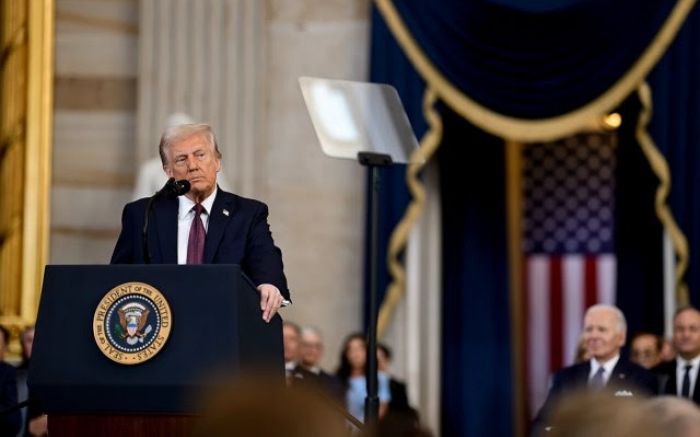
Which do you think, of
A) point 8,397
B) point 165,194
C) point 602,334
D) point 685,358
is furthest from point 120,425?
point 685,358

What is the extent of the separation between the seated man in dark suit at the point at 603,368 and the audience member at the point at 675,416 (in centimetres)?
582

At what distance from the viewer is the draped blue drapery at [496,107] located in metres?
10.4

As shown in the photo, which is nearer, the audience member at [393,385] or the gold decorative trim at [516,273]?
the audience member at [393,385]

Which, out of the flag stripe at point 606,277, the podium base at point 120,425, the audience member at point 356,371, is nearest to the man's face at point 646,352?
the audience member at point 356,371

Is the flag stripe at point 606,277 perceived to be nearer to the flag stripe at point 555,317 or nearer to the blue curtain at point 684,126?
the flag stripe at point 555,317

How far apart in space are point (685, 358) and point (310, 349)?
2313 millimetres

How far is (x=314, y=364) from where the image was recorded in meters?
10.2

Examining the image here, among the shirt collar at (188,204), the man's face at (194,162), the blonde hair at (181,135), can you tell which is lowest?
the shirt collar at (188,204)

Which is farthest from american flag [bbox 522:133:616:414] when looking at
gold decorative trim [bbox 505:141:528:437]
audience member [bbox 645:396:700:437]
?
audience member [bbox 645:396:700:437]

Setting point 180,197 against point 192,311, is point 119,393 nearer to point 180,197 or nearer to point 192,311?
point 192,311

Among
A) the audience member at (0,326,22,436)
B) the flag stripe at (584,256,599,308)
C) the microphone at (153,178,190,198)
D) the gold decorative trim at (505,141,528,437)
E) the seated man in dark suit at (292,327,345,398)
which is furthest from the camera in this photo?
the flag stripe at (584,256,599,308)

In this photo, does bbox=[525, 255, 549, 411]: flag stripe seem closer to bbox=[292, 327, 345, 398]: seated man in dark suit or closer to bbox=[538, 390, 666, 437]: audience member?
bbox=[292, 327, 345, 398]: seated man in dark suit

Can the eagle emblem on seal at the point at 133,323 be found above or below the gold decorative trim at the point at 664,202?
below

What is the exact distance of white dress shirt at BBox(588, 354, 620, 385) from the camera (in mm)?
8633
